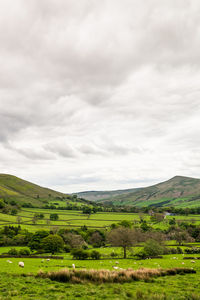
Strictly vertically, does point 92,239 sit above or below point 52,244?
below

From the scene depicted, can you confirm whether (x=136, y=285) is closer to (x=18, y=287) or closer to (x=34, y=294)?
(x=34, y=294)

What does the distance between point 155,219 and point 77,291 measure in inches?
6152

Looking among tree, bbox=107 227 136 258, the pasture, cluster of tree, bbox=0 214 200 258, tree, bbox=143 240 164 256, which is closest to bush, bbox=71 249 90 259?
cluster of tree, bbox=0 214 200 258

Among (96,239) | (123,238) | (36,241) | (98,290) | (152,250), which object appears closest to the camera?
(98,290)

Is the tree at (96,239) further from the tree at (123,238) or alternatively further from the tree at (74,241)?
the tree at (123,238)

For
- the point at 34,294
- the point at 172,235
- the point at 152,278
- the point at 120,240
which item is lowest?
the point at 172,235

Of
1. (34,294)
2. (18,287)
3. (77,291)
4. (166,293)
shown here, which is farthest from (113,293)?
(18,287)

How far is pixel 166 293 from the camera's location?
61.3 feet

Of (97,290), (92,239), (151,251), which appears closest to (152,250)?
(151,251)

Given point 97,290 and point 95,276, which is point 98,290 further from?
point 95,276

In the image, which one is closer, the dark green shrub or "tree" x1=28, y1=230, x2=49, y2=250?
the dark green shrub

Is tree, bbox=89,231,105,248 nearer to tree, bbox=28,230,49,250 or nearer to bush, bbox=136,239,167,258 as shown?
tree, bbox=28,230,49,250

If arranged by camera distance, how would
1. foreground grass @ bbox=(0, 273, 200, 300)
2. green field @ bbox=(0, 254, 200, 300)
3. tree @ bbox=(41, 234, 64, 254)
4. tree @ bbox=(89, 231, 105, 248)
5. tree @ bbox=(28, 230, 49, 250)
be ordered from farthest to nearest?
tree @ bbox=(89, 231, 105, 248) < tree @ bbox=(28, 230, 49, 250) < tree @ bbox=(41, 234, 64, 254) < green field @ bbox=(0, 254, 200, 300) < foreground grass @ bbox=(0, 273, 200, 300)

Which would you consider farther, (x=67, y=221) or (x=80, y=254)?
(x=67, y=221)
